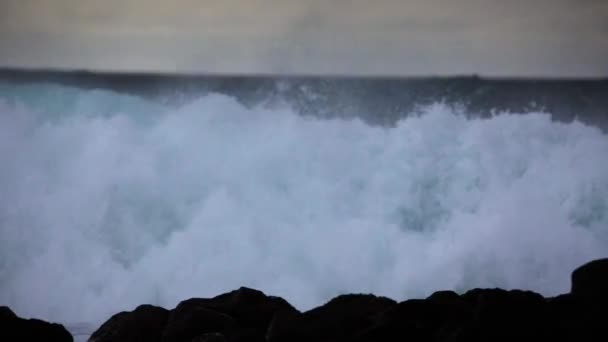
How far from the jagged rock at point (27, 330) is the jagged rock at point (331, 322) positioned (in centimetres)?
149

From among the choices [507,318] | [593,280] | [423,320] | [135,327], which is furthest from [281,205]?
[507,318]

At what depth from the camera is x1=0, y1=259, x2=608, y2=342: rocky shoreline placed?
5977 mm

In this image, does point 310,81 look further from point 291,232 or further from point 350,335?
point 350,335

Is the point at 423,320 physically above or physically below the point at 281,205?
below

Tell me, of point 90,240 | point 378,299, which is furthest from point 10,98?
point 378,299

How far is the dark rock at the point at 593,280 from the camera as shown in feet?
20.4

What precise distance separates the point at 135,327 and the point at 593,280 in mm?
3251

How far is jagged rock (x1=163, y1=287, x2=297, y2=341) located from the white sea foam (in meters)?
4.44

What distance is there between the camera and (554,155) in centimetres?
1359

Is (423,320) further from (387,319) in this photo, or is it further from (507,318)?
(507,318)

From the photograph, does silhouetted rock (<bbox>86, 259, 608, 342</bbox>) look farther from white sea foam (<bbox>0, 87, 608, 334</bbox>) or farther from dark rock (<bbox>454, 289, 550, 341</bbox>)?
white sea foam (<bbox>0, 87, 608, 334</bbox>)

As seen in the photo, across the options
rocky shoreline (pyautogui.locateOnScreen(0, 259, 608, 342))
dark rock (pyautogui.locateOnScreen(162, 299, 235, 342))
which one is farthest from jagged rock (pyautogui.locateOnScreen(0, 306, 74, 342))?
dark rock (pyautogui.locateOnScreen(162, 299, 235, 342))

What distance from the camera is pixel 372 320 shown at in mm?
6711

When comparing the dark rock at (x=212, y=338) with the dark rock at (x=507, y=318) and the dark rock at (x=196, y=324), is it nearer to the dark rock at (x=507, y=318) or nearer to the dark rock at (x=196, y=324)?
the dark rock at (x=196, y=324)
